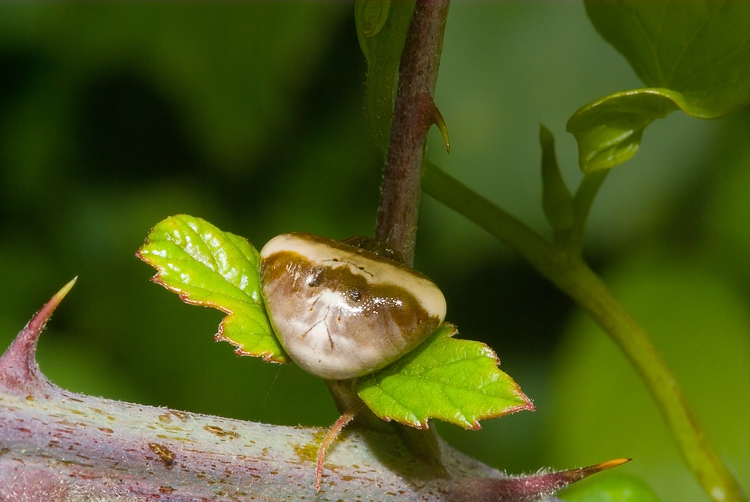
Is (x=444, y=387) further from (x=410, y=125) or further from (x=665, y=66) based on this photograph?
(x=665, y=66)

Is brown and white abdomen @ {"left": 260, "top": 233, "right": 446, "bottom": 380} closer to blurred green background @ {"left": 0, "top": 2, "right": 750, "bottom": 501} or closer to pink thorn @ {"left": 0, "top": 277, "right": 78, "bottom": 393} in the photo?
pink thorn @ {"left": 0, "top": 277, "right": 78, "bottom": 393}

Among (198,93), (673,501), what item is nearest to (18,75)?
(198,93)

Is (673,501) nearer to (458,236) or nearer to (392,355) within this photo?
(458,236)

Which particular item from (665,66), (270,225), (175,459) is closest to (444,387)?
(175,459)

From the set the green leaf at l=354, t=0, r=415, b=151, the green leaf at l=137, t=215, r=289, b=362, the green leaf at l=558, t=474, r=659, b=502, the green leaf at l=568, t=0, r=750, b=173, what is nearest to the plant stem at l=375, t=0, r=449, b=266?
the green leaf at l=354, t=0, r=415, b=151

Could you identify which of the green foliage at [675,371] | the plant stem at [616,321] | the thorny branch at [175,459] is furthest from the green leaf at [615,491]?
the green foliage at [675,371]
